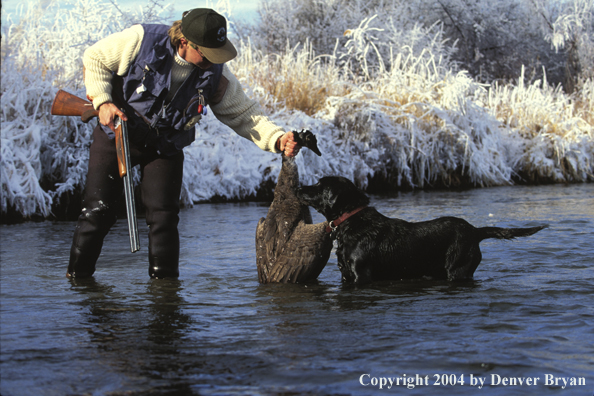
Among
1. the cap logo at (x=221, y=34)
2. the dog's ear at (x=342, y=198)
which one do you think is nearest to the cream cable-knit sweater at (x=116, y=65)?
the cap logo at (x=221, y=34)

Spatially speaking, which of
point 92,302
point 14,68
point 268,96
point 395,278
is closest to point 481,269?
point 395,278

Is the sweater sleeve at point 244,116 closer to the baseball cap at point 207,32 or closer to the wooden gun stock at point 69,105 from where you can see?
the baseball cap at point 207,32

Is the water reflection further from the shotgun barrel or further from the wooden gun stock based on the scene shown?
the wooden gun stock

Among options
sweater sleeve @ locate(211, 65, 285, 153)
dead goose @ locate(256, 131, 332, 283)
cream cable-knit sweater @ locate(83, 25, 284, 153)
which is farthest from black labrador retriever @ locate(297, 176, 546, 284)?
cream cable-knit sweater @ locate(83, 25, 284, 153)

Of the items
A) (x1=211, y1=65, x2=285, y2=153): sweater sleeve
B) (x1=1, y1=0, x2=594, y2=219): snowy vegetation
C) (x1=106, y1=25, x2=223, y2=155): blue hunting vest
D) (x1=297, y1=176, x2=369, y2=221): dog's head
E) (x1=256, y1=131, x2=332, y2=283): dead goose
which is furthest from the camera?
(x1=1, y1=0, x2=594, y2=219): snowy vegetation

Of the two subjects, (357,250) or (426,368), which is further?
(357,250)

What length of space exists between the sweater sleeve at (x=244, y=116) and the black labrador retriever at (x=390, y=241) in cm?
52

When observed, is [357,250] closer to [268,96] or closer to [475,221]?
[475,221]

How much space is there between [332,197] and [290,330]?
1.78 meters

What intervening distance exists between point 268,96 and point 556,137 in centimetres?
674

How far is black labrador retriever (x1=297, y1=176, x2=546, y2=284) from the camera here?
484 centimetres

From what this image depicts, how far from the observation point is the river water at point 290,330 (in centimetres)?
257

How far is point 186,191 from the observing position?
1026cm

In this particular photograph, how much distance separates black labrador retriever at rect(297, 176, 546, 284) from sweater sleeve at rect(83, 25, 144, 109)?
1.60 metres
